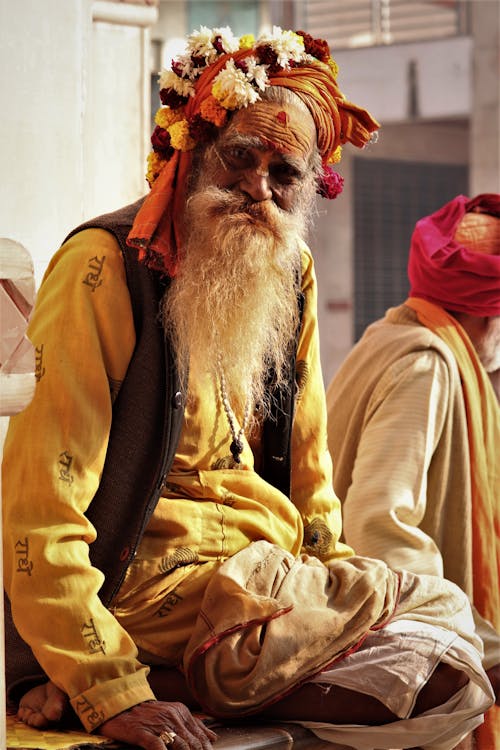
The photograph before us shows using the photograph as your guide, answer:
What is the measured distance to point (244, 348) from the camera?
11.5 feet

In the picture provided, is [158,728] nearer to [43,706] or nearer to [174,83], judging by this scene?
[43,706]

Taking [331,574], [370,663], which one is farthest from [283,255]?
[370,663]

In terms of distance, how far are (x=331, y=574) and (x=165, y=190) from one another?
1131mm

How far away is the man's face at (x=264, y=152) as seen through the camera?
3.43 m

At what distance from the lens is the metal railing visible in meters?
15.2

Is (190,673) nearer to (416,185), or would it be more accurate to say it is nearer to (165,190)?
(165,190)

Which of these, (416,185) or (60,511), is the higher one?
(416,185)

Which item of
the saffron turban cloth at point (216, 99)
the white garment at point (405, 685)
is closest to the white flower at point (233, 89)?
the saffron turban cloth at point (216, 99)

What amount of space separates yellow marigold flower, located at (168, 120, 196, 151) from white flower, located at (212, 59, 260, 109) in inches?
5.5

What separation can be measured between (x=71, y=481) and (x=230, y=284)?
69 cm

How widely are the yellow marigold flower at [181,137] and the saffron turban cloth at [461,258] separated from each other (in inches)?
64.5

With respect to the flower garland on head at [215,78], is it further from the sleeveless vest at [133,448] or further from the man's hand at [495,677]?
the man's hand at [495,677]

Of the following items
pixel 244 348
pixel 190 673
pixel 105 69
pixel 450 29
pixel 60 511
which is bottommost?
pixel 190 673

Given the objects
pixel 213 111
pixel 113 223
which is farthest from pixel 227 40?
pixel 113 223
